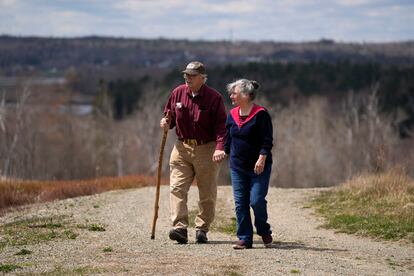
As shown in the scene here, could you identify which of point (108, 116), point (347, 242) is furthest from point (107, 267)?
point (108, 116)

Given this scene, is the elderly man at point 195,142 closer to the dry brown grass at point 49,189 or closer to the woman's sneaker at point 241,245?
the woman's sneaker at point 241,245

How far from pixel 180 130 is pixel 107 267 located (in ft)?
8.63

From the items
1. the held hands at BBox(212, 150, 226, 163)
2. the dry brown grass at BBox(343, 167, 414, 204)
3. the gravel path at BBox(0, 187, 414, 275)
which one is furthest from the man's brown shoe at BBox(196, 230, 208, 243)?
the dry brown grass at BBox(343, 167, 414, 204)

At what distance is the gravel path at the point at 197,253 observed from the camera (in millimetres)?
9070

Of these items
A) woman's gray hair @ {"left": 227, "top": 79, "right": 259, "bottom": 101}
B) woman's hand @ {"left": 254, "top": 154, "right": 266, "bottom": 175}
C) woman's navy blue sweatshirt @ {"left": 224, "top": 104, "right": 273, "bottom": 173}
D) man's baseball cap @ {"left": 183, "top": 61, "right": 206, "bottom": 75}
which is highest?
man's baseball cap @ {"left": 183, "top": 61, "right": 206, "bottom": 75}

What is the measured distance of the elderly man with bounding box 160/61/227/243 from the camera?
10.9 meters

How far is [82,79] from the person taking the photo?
142000 millimetres

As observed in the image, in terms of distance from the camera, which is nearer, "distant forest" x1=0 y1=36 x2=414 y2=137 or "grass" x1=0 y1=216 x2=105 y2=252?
"grass" x1=0 y1=216 x2=105 y2=252

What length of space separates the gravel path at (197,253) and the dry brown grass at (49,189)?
2.36 meters

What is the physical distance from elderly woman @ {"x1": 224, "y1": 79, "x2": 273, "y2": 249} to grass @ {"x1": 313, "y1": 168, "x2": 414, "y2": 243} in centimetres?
268

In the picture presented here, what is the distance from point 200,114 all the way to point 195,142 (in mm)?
400

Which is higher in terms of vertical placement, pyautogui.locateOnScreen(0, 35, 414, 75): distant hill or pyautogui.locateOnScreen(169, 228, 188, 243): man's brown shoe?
pyautogui.locateOnScreen(0, 35, 414, 75): distant hill

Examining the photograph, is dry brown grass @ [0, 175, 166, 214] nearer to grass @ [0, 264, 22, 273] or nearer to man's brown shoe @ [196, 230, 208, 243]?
man's brown shoe @ [196, 230, 208, 243]

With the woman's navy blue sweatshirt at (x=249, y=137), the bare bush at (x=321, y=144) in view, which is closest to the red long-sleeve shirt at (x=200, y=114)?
the woman's navy blue sweatshirt at (x=249, y=137)
